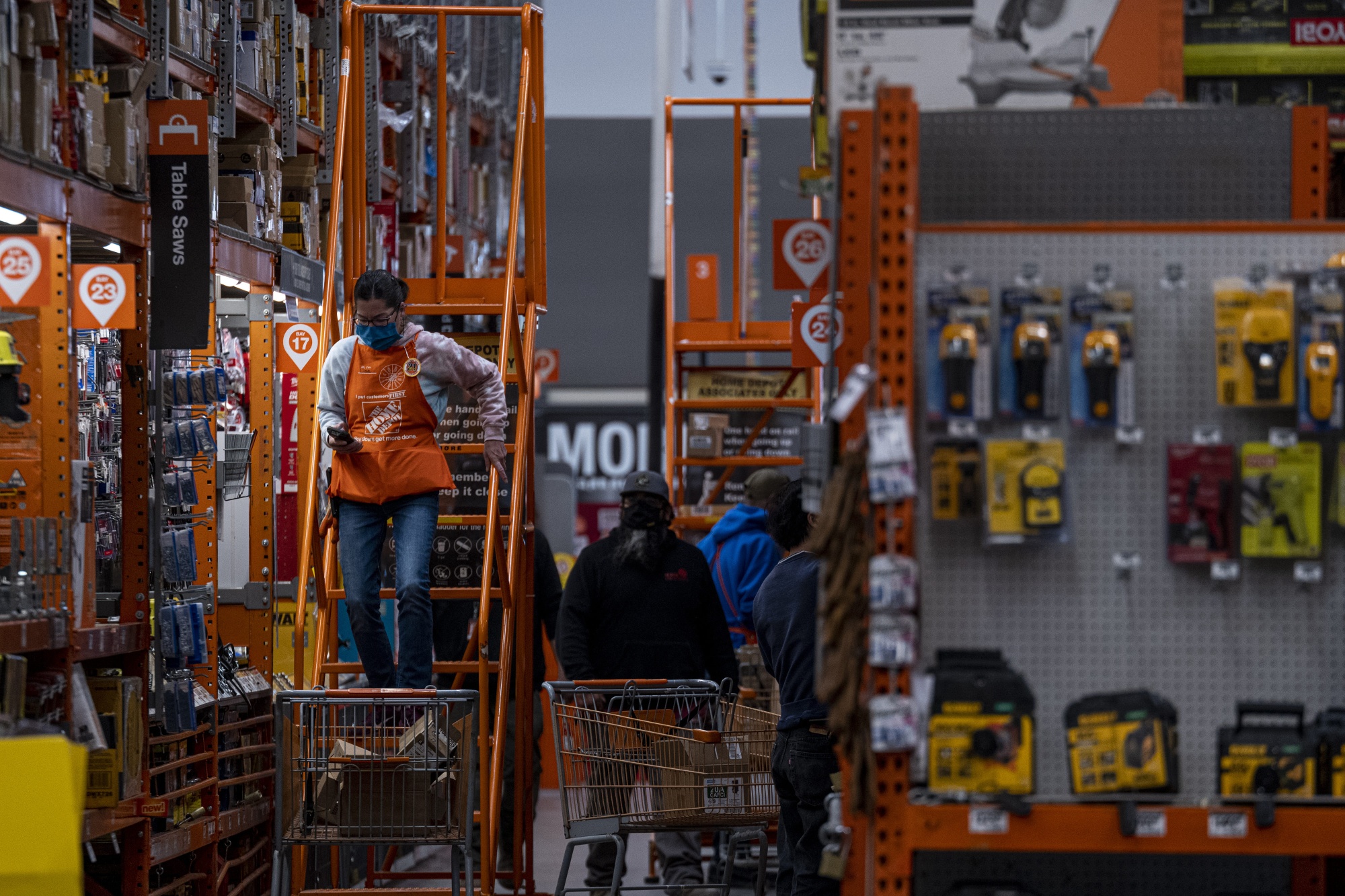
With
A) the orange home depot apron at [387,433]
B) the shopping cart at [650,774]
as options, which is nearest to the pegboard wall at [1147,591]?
the shopping cart at [650,774]

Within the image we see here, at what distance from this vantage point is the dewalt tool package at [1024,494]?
134 inches

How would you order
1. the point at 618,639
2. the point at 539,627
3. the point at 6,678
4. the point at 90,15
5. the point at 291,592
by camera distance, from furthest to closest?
the point at 291,592, the point at 539,627, the point at 618,639, the point at 90,15, the point at 6,678

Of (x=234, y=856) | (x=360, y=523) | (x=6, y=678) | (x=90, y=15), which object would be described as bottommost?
(x=234, y=856)

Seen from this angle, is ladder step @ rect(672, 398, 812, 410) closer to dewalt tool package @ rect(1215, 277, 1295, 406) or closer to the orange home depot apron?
the orange home depot apron

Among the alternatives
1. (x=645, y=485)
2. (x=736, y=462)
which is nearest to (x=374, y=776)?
(x=645, y=485)

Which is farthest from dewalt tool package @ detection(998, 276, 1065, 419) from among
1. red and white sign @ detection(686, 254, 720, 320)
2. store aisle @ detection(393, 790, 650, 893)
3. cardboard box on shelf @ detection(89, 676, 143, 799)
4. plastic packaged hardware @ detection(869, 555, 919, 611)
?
red and white sign @ detection(686, 254, 720, 320)

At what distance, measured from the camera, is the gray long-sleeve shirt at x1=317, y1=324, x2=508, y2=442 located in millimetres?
6242

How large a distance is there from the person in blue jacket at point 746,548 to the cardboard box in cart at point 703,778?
74.5 inches

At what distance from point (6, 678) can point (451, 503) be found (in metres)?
2.99

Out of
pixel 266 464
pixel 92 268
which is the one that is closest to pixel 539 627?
pixel 266 464

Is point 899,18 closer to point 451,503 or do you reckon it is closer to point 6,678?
point 6,678

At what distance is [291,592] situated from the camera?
9.02 m

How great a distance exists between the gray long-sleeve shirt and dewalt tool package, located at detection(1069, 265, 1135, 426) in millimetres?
3151

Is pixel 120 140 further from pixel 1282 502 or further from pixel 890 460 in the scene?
pixel 1282 502
